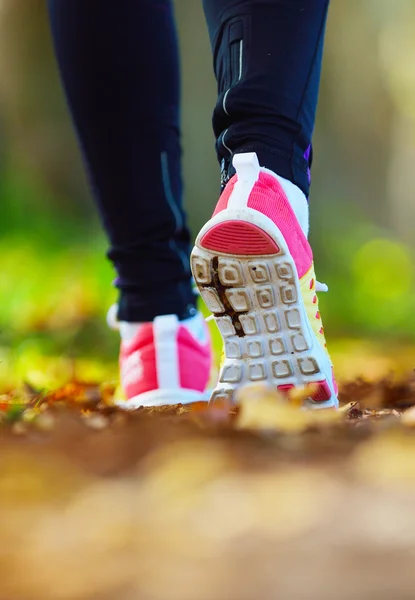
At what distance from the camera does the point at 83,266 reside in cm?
414

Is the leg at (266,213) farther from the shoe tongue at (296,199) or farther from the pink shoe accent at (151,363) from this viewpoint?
the pink shoe accent at (151,363)

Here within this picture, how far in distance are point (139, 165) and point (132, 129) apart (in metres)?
0.07

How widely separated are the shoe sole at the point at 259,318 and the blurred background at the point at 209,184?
2185 mm

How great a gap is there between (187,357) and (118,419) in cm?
50

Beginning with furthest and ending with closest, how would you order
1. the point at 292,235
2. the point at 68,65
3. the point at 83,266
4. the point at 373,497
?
the point at 83,266 → the point at 68,65 → the point at 292,235 → the point at 373,497

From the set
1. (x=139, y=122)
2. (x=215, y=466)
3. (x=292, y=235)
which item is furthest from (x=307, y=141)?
(x=215, y=466)

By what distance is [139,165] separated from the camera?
1.42 m

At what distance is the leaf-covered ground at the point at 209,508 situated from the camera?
18.9 inches

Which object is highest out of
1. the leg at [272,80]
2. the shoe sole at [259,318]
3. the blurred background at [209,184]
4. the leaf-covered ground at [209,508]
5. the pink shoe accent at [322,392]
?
the blurred background at [209,184]

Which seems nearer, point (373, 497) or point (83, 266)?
point (373, 497)

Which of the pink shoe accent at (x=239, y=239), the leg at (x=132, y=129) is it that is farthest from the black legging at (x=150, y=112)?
the pink shoe accent at (x=239, y=239)

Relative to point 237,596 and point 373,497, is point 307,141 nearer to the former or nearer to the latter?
point 373,497

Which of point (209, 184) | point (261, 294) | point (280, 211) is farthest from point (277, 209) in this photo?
point (209, 184)

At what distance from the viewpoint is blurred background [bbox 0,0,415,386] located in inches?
146
